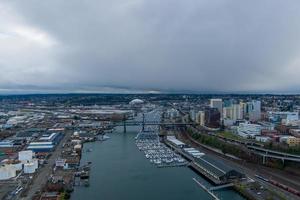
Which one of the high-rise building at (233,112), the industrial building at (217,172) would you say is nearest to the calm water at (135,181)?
the industrial building at (217,172)

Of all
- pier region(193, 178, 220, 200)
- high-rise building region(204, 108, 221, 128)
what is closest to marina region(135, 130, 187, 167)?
pier region(193, 178, 220, 200)

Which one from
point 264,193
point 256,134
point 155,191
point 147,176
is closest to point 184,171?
point 147,176

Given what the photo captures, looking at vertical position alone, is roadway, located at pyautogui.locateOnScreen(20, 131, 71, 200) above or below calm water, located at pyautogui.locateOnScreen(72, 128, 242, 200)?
above

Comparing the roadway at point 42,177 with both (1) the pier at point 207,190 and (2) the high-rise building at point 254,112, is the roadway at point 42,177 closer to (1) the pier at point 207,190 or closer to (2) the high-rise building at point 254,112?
(1) the pier at point 207,190

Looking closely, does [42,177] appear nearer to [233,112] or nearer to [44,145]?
[44,145]

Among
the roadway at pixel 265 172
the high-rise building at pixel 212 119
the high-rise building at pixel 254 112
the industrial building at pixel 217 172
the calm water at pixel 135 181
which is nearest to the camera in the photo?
the calm water at pixel 135 181

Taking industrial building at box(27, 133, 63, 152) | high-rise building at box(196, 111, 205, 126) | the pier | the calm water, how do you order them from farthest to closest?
high-rise building at box(196, 111, 205, 126) < industrial building at box(27, 133, 63, 152) < the calm water < the pier

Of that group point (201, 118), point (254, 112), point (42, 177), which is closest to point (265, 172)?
point (42, 177)

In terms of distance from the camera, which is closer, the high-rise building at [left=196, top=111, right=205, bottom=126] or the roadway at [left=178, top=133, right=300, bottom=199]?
the roadway at [left=178, top=133, right=300, bottom=199]

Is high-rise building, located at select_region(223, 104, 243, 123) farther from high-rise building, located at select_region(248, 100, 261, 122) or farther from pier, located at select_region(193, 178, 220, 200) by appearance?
pier, located at select_region(193, 178, 220, 200)
